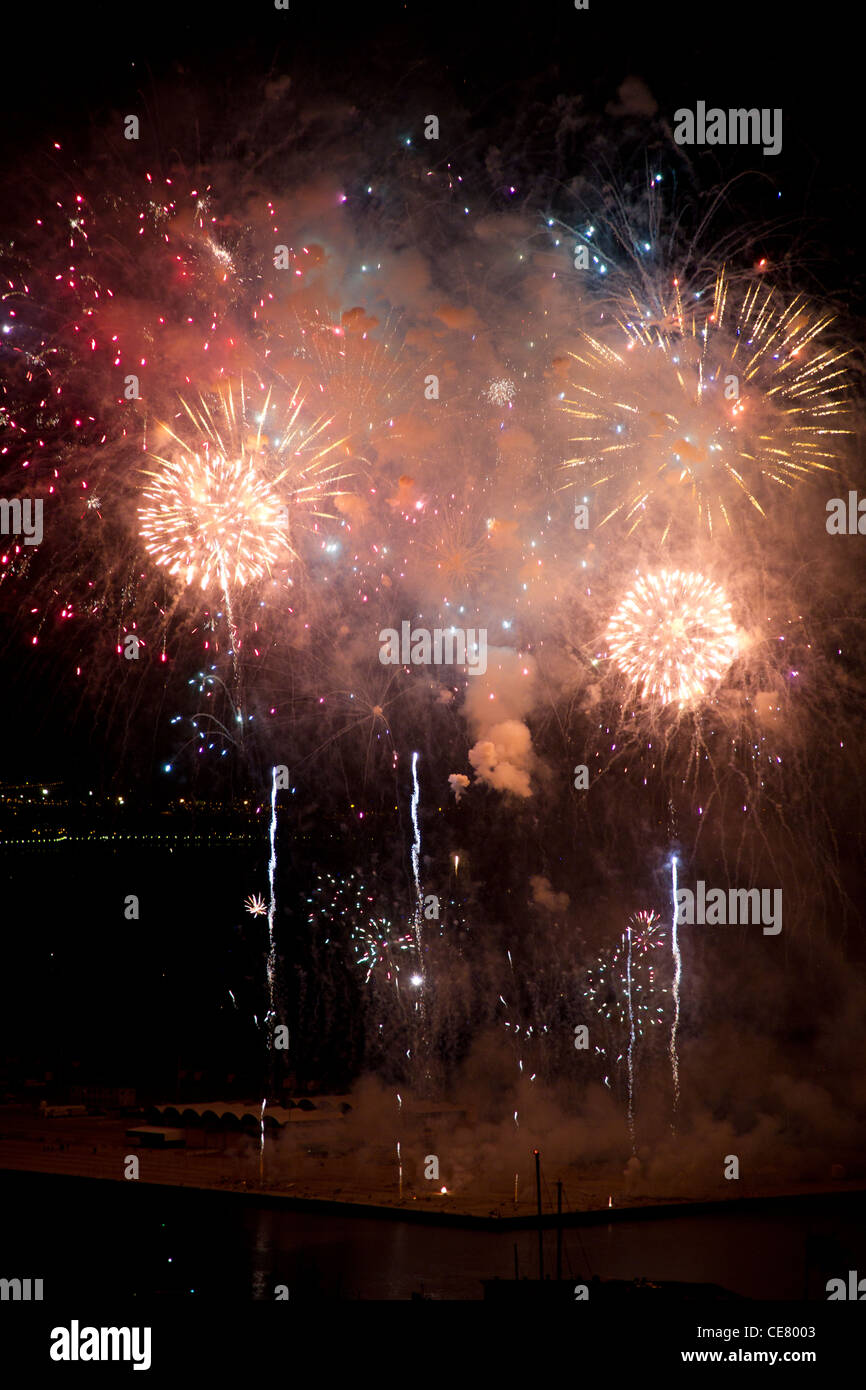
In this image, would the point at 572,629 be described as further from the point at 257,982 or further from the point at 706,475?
the point at 257,982

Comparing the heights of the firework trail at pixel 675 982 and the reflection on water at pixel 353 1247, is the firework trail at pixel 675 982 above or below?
above

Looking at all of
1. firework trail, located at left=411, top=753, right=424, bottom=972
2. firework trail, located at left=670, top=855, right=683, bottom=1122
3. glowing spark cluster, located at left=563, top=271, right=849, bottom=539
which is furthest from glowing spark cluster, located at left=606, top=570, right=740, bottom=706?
firework trail, located at left=670, top=855, right=683, bottom=1122

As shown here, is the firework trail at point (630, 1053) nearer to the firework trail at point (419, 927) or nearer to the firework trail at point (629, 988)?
the firework trail at point (629, 988)

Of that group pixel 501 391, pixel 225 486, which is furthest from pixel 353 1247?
pixel 501 391

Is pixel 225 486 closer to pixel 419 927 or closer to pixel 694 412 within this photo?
pixel 694 412

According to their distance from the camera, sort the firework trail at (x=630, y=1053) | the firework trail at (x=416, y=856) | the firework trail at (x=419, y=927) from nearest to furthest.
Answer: the firework trail at (x=630, y=1053), the firework trail at (x=416, y=856), the firework trail at (x=419, y=927)

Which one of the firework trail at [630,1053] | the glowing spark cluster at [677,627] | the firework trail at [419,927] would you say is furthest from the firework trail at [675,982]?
the glowing spark cluster at [677,627]
